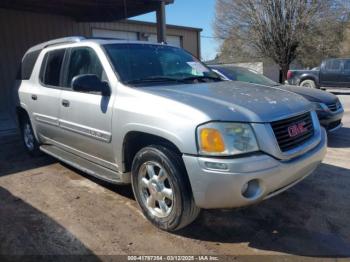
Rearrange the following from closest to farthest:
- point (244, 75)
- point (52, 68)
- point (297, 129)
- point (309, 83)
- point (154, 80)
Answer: point (297, 129) → point (154, 80) → point (52, 68) → point (244, 75) → point (309, 83)

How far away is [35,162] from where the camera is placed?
5652mm

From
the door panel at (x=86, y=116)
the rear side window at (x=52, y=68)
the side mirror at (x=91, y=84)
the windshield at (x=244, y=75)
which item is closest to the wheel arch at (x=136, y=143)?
the door panel at (x=86, y=116)

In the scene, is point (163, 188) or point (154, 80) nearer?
point (163, 188)

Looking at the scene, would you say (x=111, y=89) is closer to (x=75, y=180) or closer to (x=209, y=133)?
(x=209, y=133)

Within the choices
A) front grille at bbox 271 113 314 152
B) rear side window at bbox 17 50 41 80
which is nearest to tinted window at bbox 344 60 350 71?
front grille at bbox 271 113 314 152

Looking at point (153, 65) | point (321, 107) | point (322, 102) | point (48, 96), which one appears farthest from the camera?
point (322, 102)

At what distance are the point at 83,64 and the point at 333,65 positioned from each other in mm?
15163

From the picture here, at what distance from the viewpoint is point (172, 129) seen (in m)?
2.82

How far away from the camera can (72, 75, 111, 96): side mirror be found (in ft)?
11.1

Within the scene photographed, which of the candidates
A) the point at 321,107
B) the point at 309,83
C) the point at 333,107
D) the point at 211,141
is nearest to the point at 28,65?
the point at 211,141

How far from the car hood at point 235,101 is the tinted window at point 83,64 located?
0.78 m

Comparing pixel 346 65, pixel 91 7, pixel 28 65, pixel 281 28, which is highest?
pixel 281 28

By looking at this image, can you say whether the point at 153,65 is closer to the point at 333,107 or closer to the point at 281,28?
the point at 333,107

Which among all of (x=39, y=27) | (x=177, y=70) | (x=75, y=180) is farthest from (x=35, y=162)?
(x=39, y=27)
